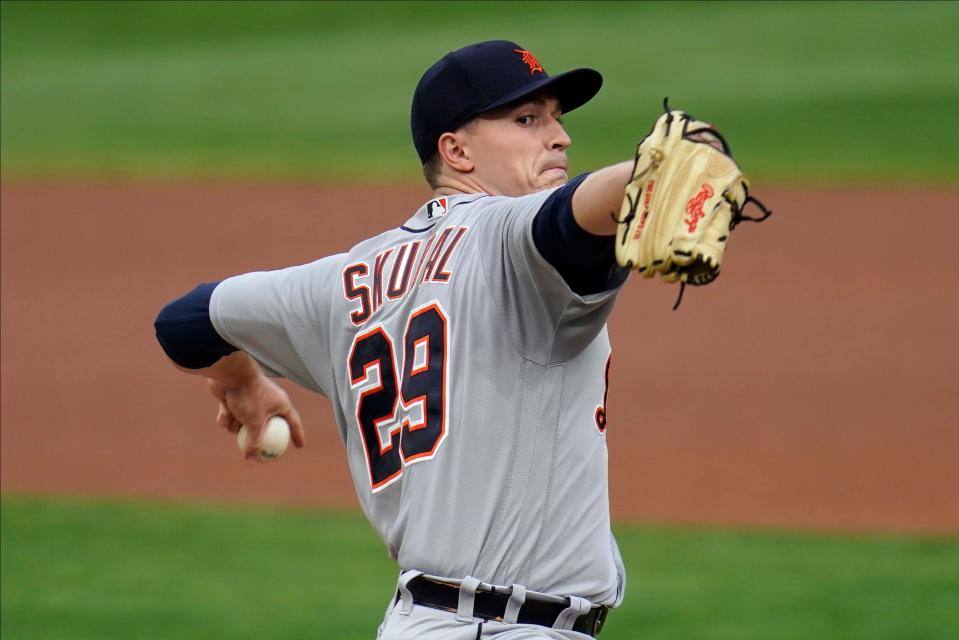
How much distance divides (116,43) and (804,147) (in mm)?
9091

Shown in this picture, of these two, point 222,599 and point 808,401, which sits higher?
point 808,401

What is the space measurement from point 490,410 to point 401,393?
0.73 ft

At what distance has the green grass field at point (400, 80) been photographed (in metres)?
14.6

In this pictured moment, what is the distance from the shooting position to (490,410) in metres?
2.81

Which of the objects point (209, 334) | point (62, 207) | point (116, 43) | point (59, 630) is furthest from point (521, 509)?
point (116, 43)

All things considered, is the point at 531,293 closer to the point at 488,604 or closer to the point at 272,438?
the point at 488,604

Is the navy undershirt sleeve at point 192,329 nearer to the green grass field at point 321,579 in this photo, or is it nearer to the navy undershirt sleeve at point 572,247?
the navy undershirt sleeve at point 572,247

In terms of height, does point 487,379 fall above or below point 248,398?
above

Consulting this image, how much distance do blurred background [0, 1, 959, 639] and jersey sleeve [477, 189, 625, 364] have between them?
12.7 feet

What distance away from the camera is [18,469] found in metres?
9.40

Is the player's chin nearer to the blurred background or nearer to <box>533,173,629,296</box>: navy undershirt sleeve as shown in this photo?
<box>533,173,629,296</box>: navy undershirt sleeve

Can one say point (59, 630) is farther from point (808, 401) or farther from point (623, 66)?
point (623, 66)

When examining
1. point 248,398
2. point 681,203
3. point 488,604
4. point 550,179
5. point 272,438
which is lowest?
point 488,604

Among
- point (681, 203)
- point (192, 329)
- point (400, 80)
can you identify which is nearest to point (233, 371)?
point (192, 329)
